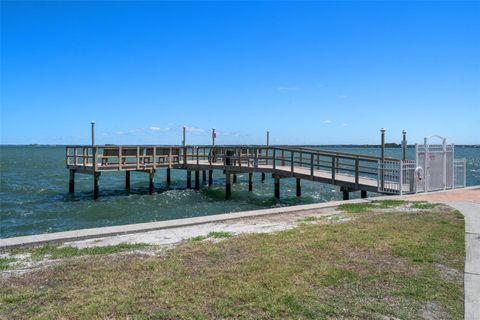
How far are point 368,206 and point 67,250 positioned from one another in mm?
7839

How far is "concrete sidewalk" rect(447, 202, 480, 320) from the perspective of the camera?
177 inches

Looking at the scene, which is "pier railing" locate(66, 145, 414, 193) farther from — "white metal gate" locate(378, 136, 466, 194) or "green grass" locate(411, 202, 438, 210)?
"green grass" locate(411, 202, 438, 210)

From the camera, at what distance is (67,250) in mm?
6727

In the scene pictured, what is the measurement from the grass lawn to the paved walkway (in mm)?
110

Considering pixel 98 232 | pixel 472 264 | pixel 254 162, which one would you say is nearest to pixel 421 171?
pixel 254 162

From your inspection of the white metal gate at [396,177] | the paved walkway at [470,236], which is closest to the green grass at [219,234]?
the paved walkway at [470,236]

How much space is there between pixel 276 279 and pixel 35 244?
4.28 meters

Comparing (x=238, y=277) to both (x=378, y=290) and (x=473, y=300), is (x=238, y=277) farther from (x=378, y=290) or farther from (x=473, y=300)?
(x=473, y=300)

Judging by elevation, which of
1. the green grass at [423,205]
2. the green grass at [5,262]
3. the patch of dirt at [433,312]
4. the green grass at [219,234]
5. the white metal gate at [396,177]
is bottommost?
the green grass at [5,262]

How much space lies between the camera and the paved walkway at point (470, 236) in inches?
182

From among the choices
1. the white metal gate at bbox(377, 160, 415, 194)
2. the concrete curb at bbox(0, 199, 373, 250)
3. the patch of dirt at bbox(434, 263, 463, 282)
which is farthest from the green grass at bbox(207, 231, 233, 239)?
the white metal gate at bbox(377, 160, 415, 194)

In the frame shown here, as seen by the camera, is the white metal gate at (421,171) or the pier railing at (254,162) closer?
the white metal gate at (421,171)

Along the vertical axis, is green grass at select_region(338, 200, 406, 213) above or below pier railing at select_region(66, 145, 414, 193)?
below

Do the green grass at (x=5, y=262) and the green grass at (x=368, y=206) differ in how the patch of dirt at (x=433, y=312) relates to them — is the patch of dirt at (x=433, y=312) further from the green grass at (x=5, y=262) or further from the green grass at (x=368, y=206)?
the green grass at (x=368, y=206)
